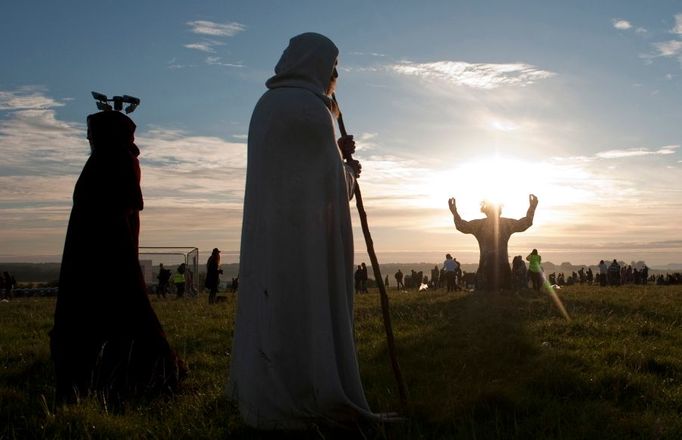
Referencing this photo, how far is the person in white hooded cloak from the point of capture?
4359mm

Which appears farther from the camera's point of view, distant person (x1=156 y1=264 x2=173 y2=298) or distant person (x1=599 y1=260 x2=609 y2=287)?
distant person (x1=599 y1=260 x2=609 y2=287)

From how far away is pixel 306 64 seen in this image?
4762mm

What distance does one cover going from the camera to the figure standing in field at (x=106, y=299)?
5809 mm

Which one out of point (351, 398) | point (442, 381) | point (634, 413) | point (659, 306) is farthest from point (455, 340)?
point (659, 306)

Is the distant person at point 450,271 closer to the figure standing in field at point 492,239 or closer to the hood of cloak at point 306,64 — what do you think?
the figure standing in field at point 492,239

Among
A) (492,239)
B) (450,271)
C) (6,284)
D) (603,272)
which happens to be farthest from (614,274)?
(6,284)

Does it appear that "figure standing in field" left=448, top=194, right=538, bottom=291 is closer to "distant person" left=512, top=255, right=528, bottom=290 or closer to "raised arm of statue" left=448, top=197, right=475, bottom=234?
"raised arm of statue" left=448, top=197, right=475, bottom=234

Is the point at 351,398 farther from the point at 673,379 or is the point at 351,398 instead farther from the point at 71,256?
the point at 673,379

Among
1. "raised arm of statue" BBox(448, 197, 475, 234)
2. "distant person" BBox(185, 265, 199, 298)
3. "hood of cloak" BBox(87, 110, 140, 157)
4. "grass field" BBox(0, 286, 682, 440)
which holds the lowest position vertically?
"grass field" BBox(0, 286, 682, 440)

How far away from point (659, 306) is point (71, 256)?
13.6 metres

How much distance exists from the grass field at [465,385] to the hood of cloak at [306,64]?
2371mm

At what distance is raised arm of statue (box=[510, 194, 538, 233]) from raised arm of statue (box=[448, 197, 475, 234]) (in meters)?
1.40

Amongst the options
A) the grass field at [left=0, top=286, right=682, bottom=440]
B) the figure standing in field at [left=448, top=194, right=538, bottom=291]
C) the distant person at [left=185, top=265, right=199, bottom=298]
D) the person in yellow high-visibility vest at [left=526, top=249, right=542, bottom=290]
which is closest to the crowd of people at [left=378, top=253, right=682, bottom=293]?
the person in yellow high-visibility vest at [left=526, top=249, right=542, bottom=290]

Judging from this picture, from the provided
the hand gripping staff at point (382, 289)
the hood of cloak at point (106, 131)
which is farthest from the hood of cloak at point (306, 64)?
the hood of cloak at point (106, 131)
